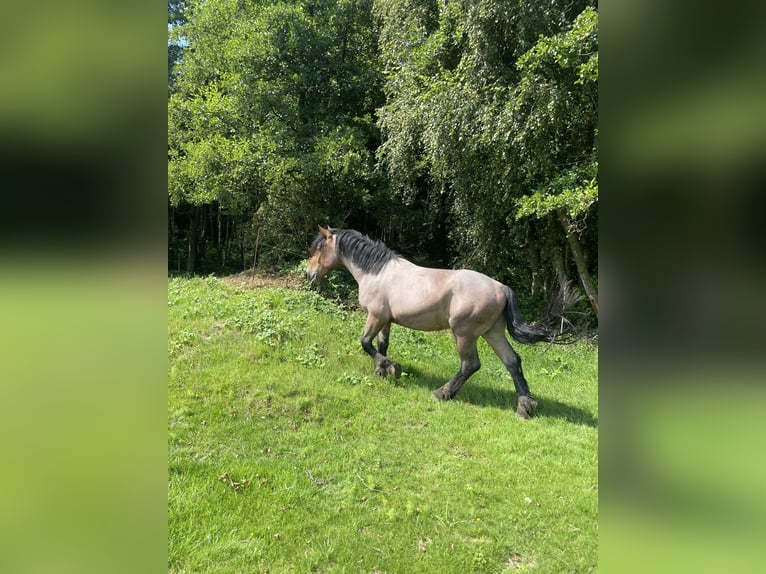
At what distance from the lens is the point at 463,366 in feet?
15.4

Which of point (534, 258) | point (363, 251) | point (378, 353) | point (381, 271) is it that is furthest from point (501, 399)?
point (534, 258)

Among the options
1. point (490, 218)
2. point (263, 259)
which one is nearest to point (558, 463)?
point (490, 218)

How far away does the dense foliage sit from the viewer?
7098 mm

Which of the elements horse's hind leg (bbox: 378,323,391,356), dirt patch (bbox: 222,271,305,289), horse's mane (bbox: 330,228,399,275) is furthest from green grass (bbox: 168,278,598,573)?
dirt patch (bbox: 222,271,305,289)

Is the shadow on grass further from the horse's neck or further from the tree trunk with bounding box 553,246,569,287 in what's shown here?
the tree trunk with bounding box 553,246,569,287

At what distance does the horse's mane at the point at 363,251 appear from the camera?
17.7 feet

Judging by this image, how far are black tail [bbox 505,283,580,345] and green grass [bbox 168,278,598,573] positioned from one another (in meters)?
0.82

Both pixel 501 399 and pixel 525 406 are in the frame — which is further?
pixel 501 399

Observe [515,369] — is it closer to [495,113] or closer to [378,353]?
[378,353]

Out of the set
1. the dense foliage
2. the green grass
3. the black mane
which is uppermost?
the dense foliage

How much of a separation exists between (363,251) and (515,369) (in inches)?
90.8
